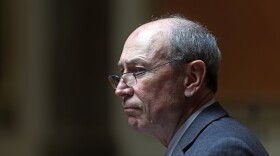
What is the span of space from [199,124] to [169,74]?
239 mm

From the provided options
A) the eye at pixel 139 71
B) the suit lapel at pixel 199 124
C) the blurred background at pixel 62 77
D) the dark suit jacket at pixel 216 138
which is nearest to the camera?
the dark suit jacket at pixel 216 138

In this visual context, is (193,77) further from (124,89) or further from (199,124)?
(124,89)

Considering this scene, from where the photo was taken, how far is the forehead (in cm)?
293

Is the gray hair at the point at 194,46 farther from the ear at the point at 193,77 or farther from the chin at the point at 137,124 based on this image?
the chin at the point at 137,124

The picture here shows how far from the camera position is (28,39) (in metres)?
8.18

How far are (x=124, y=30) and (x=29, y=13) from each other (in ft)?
3.71

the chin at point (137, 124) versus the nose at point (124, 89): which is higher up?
the nose at point (124, 89)

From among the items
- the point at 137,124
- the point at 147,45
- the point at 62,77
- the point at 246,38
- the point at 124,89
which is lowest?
the point at 62,77

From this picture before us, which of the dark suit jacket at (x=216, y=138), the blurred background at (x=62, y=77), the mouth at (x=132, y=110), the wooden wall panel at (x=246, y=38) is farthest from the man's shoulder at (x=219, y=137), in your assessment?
the blurred background at (x=62, y=77)

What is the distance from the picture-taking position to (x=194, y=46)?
2914 millimetres

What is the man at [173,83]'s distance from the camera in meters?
2.90

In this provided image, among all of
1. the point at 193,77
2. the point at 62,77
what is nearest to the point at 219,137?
the point at 193,77

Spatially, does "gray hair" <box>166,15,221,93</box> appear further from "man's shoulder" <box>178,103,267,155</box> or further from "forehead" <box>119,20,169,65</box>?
"man's shoulder" <box>178,103,267,155</box>

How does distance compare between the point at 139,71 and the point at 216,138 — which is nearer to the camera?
the point at 216,138
